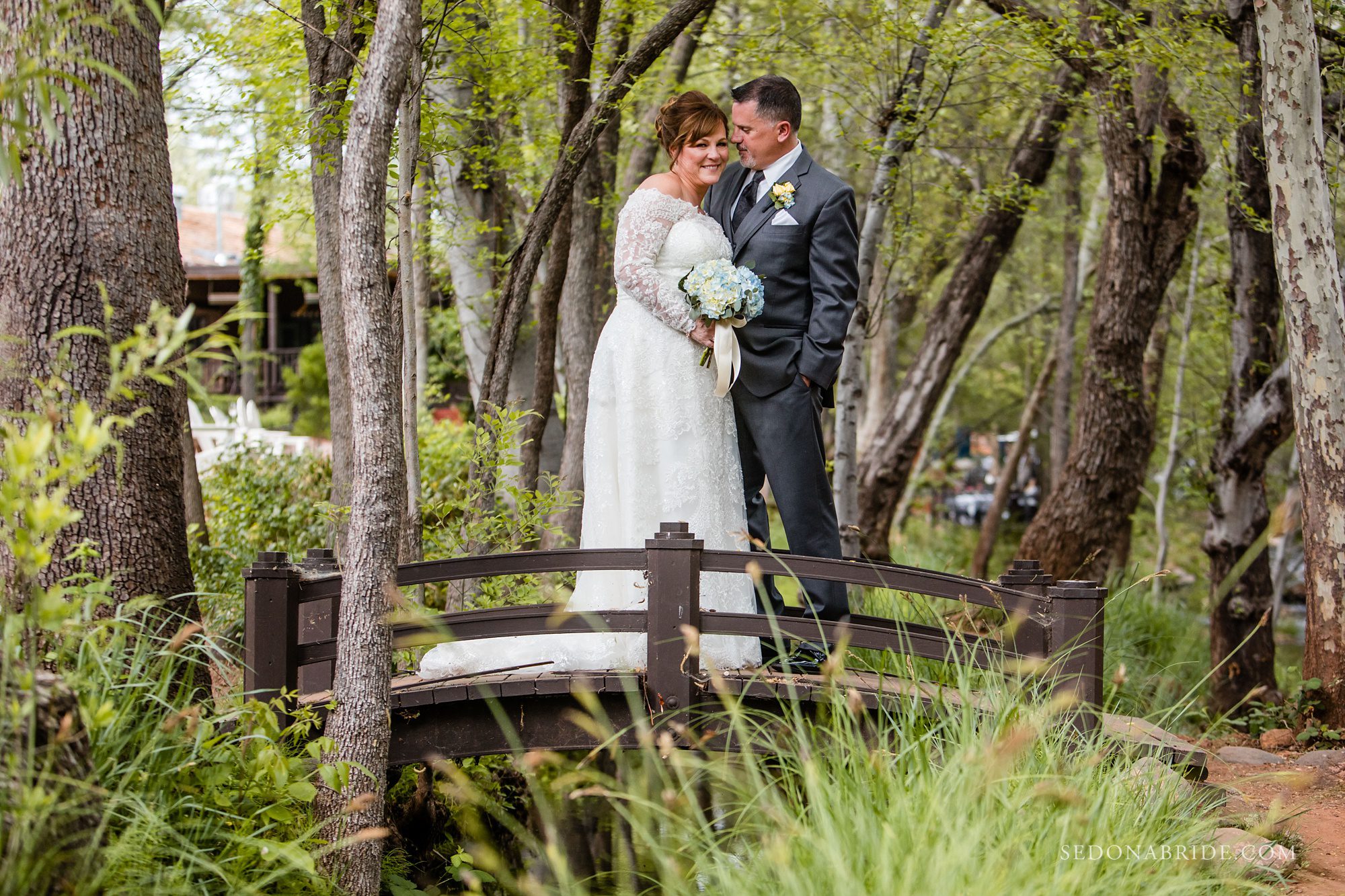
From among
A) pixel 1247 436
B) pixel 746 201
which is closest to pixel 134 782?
pixel 746 201

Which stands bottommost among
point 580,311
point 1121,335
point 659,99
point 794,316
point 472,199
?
point 794,316

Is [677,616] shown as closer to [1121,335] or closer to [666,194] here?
[666,194]

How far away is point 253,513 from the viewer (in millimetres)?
9242

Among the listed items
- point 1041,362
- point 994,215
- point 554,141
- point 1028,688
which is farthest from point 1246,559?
point 1041,362

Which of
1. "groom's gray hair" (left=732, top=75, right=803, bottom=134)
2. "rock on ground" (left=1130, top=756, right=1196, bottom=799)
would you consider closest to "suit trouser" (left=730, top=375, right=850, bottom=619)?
"groom's gray hair" (left=732, top=75, right=803, bottom=134)

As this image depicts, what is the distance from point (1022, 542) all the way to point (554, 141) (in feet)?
17.5

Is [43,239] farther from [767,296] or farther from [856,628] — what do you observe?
[856,628]

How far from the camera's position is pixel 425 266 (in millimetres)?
9531

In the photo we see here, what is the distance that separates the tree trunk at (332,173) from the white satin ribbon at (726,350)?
2.14 m

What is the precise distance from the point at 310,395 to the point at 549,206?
16202 millimetres

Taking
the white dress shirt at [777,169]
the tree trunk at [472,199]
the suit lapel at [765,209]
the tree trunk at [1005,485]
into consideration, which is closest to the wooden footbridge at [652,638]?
the suit lapel at [765,209]

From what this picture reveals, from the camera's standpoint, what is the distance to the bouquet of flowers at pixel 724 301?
505 centimetres

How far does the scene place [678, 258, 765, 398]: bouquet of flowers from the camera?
5055 mm

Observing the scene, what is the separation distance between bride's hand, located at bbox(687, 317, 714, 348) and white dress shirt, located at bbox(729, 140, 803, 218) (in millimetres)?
697
